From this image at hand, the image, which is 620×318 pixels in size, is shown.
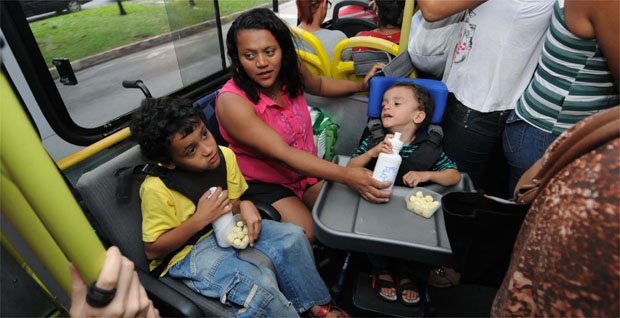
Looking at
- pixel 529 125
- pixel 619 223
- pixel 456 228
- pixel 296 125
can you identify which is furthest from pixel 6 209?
pixel 529 125

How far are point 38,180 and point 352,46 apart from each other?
7.47 feet

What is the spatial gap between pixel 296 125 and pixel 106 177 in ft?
3.51

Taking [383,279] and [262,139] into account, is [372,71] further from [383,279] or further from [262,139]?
[383,279]

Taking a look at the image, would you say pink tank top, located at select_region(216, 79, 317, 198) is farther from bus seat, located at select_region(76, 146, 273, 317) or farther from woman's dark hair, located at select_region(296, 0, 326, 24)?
woman's dark hair, located at select_region(296, 0, 326, 24)

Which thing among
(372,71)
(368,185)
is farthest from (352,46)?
(368,185)

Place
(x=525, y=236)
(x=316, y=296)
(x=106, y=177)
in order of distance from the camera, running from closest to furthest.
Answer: (x=525, y=236) < (x=106, y=177) < (x=316, y=296)

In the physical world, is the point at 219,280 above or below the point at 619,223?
below

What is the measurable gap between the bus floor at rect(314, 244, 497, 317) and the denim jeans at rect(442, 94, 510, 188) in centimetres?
82

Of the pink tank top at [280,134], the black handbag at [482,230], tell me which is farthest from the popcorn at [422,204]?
the pink tank top at [280,134]

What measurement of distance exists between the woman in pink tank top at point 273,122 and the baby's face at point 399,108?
536 millimetres

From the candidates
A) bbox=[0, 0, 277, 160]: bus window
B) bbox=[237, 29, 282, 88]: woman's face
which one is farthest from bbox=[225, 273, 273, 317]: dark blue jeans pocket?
bbox=[0, 0, 277, 160]: bus window

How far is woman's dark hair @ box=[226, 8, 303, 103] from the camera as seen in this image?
1.77m

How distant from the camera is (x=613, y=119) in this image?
1.77 feet

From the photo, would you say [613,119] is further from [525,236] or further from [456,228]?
[456,228]
